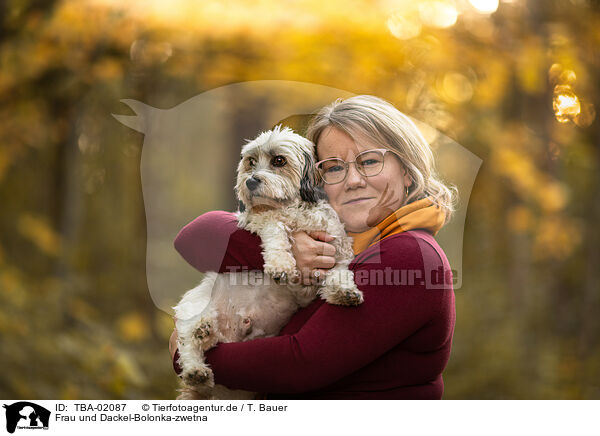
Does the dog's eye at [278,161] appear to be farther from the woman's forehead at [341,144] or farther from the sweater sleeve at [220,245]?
the sweater sleeve at [220,245]

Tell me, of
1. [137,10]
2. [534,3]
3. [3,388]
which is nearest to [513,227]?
[534,3]

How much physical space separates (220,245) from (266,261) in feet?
0.81

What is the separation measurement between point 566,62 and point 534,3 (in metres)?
0.91

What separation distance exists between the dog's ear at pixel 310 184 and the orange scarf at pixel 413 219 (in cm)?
30

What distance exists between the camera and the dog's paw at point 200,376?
238 centimetres

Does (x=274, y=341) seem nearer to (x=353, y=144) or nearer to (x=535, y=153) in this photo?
(x=353, y=144)

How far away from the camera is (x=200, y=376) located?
7.84 feet

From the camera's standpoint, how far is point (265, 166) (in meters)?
2.48

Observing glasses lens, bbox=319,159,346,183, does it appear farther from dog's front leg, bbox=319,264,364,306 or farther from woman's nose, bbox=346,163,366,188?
dog's front leg, bbox=319,264,364,306

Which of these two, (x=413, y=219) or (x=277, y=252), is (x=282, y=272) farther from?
A: (x=413, y=219)

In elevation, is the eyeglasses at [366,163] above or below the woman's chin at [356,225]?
above
